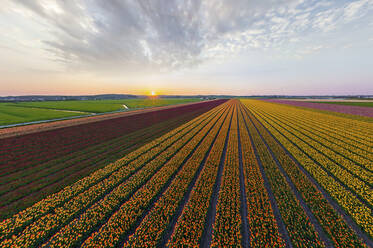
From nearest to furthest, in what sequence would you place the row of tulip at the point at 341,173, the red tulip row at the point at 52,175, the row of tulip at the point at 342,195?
1. the row of tulip at the point at 342,195
2. the red tulip row at the point at 52,175
3. the row of tulip at the point at 341,173

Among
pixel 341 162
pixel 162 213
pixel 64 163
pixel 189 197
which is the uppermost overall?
pixel 341 162

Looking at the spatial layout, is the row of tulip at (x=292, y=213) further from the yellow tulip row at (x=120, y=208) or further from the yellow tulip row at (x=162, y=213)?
the yellow tulip row at (x=120, y=208)

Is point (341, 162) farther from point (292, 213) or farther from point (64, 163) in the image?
point (64, 163)

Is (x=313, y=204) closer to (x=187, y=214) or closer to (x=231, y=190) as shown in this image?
(x=231, y=190)

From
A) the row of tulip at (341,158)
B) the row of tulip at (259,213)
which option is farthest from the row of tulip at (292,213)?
the row of tulip at (341,158)

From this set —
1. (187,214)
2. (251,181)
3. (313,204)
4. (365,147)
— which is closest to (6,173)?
(187,214)

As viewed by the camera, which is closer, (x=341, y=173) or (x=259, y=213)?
(x=259, y=213)

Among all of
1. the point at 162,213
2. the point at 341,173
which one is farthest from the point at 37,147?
the point at 341,173
